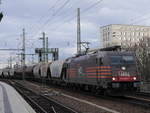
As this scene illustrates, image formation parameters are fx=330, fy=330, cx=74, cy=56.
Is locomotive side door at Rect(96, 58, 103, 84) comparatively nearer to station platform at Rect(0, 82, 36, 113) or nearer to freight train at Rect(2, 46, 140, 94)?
freight train at Rect(2, 46, 140, 94)

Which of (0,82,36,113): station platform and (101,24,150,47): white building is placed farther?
(101,24,150,47): white building

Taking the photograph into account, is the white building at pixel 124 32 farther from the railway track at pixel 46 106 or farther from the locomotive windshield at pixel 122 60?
the railway track at pixel 46 106

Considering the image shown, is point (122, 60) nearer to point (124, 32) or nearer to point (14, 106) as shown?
point (14, 106)

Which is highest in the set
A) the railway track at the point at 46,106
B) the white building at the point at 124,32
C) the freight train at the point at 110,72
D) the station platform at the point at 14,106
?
the white building at the point at 124,32

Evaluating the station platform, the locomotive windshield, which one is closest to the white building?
the locomotive windshield

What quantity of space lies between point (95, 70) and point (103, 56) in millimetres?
1696

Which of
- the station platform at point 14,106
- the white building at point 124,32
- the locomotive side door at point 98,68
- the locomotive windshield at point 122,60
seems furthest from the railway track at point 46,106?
the white building at point 124,32

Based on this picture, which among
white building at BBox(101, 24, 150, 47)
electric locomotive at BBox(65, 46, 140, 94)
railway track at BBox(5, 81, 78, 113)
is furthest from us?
white building at BBox(101, 24, 150, 47)

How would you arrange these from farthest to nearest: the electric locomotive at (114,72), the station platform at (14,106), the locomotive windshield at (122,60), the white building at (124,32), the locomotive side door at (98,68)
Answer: the white building at (124,32)
the locomotive side door at (98,68)
the locomotive windshield at (122,60)
the electric locomotive at (114,72)
the station platform at (14,106)

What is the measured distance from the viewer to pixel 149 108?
16266 millimetres

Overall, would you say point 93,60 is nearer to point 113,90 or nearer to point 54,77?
point 113,90

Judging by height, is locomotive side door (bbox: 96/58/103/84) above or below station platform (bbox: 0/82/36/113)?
above

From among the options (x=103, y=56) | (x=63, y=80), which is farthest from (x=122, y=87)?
(x=63, y=80)

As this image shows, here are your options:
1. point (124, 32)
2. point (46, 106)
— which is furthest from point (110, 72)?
point (124, 32)
